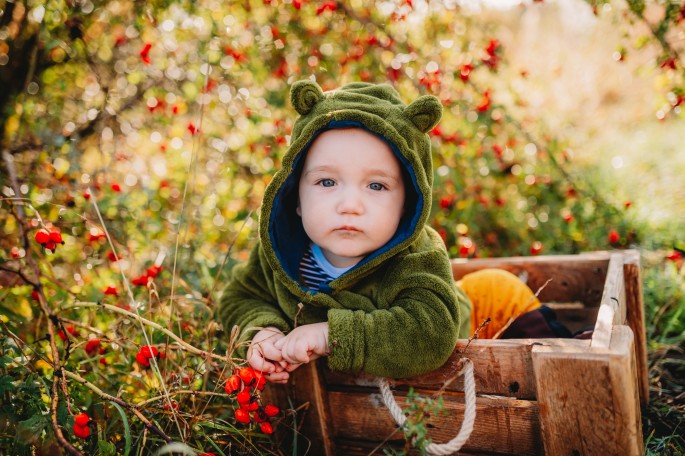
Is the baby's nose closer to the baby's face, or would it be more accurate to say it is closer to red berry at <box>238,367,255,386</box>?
the baby's face

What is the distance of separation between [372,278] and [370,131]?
49 cm

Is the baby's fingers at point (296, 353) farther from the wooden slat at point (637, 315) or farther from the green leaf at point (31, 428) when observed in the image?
the wooden slat at point (637, 315)

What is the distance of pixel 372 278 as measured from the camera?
1733 millimetres

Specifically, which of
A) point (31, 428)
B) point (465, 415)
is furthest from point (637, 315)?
point (31, 428)

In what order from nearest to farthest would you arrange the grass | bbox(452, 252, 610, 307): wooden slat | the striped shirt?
the striped shirt → the grass → bbox(452, 252, 610, 307): wooden slat

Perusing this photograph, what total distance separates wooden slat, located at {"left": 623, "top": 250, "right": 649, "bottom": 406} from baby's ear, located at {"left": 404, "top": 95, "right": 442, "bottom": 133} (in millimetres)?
1083

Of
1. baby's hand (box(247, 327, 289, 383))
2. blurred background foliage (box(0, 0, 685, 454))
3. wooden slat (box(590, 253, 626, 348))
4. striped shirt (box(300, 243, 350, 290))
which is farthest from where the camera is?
blurred background foliage (box(0, 0, 685, 454))

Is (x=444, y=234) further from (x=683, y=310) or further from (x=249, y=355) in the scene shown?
(x=249, y=355)

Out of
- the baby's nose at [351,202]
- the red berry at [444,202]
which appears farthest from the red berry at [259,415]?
the red berry at [444,202]

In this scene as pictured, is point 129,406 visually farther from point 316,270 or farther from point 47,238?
point 316,270

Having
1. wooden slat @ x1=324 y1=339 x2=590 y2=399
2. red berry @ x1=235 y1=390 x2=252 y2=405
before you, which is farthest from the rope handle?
red berry @ x1=235 y1=390 x2=252 y2=405

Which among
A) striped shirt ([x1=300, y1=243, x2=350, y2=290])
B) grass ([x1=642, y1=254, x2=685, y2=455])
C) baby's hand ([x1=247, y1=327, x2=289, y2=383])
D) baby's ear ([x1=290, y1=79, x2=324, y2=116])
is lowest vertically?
grass ([x1=642, y1=254, x2=685, y2=455])

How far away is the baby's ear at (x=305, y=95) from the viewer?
5.40ft

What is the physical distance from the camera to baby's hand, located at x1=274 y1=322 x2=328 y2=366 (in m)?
1.48
